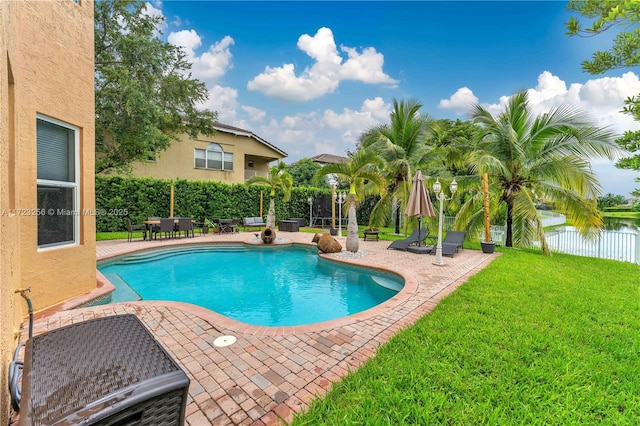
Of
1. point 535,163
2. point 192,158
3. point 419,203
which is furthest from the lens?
point 192,158

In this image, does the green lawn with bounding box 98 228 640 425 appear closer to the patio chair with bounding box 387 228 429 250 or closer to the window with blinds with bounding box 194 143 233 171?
the patio chair with bounding box 387 228 429 250

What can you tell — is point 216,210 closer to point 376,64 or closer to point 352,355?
point 376,64

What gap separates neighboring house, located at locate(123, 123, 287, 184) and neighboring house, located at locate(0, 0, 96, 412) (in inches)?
645

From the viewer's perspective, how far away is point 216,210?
18.8m

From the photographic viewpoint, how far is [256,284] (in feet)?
27.3

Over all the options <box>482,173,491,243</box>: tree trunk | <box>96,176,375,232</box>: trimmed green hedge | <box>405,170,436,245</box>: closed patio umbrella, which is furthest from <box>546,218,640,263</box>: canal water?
<box>96,176,375,232</box>: trimmed green hedge

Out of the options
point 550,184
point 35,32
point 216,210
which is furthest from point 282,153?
point 35,32

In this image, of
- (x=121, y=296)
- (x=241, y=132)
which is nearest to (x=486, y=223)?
(x=121, y=296)

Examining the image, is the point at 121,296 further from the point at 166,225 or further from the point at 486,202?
the point at 486,202

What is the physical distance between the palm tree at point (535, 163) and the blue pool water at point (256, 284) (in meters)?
7.17

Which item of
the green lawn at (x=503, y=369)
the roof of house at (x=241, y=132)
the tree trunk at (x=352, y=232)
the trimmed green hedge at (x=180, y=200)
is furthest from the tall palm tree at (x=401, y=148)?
the roof of house at (x=241, y=132)

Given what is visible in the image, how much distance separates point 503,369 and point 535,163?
11.1 m

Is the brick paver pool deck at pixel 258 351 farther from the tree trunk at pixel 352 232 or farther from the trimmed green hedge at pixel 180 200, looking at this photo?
the trimmed green hedge at pixel 180 200

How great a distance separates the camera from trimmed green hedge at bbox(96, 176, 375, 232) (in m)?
15.0
